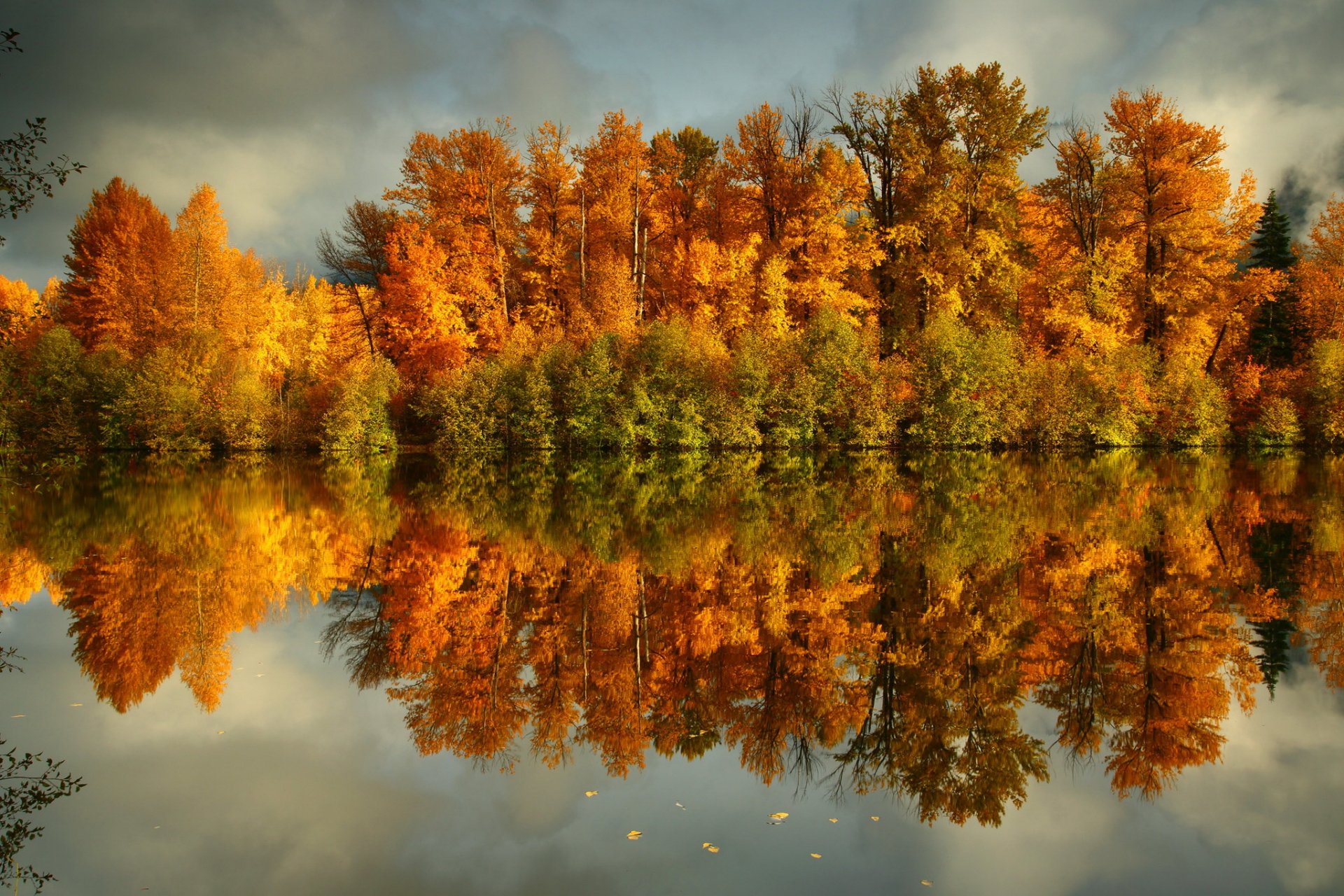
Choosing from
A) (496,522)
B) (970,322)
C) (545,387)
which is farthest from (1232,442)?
(496,522)

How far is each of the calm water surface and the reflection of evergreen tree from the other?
2.1 inches

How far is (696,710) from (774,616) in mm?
2408

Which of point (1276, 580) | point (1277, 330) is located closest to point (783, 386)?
point (1277, 330)

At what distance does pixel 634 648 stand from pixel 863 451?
89.9ft

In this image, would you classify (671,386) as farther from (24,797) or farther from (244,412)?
(24,797)

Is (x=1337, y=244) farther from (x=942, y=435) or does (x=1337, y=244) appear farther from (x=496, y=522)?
(x=496, y=522)

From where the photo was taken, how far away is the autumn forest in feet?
110

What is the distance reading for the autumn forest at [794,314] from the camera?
110 feet

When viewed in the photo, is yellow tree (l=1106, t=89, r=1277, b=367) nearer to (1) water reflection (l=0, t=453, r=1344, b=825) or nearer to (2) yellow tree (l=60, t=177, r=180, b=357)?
(1) water reflection (l=0, t=453, r=1344, b=825)

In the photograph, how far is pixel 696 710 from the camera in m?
6.64

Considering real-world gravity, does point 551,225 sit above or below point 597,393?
above

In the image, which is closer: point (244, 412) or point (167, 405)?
point (167, 405)

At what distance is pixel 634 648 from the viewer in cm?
796

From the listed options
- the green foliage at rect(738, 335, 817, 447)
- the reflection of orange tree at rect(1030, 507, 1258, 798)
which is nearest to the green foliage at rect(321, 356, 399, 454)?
the green foliage at rect(738, 335, 817, 447)
